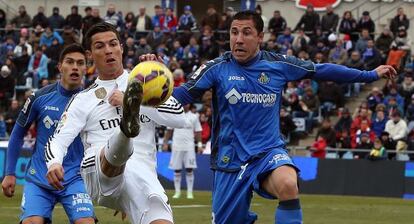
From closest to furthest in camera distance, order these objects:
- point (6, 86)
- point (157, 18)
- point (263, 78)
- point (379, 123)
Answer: point (263, 78) < point (379, 123) < point (6, 86) < point (157, 18)

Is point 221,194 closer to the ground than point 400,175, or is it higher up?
higher up

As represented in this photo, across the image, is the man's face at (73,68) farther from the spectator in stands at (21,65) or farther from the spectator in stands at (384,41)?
the spectator in stands at (21,65)

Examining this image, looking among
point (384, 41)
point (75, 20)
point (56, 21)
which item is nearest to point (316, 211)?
point (384, 41)

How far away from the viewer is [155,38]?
36.1 meters

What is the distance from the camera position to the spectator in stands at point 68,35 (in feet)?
116

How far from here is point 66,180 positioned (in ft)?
36.7

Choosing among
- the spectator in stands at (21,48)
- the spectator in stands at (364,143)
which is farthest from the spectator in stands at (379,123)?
the spectator in stands at (21,48)

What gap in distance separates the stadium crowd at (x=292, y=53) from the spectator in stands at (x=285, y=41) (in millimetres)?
43

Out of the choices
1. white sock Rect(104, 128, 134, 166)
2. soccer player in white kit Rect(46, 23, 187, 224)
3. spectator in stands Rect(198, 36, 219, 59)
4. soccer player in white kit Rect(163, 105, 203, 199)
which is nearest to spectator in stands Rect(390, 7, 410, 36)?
spectator in stands Rect(198, 36, 219, 59)

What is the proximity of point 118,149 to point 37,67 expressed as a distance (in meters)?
27.6

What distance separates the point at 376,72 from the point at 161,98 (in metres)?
2.97

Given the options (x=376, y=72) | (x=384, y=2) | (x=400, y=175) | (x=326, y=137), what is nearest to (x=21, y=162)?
(x=326, y=137)

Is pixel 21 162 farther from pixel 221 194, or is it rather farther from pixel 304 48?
pixel 221 194

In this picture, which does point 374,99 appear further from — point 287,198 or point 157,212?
point 157,212
